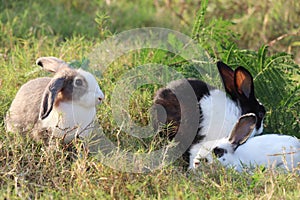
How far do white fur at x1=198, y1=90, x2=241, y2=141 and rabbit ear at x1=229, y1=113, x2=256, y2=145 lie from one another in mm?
312

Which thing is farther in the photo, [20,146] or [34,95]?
[34,95]

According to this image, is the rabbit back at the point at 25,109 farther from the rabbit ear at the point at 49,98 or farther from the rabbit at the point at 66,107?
the rabbit ear at the point at 49,98

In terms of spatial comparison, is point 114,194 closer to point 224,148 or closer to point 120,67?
point 224,148

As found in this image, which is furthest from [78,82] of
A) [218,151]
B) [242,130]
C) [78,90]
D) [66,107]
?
[242,130]

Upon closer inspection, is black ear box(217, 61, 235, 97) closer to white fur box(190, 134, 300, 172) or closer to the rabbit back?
white fur box(190, 134, 300, 172)

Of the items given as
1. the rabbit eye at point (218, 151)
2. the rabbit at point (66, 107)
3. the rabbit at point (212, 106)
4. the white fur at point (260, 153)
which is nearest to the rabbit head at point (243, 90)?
the rabbit at point (212, 106)

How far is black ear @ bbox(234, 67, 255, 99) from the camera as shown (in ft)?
15.0

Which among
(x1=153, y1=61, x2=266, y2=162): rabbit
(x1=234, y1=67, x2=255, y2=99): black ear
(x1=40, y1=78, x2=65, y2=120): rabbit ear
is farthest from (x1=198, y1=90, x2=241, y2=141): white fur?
(x1=40, y1=78, x2=65, y2=120): rabbit ear

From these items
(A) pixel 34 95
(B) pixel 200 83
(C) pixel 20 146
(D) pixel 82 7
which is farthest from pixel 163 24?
(C) pixel 20 146

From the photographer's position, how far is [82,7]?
7.00 meters

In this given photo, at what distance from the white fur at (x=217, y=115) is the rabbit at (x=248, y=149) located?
27 centimetres

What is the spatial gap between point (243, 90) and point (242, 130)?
533 millimetres

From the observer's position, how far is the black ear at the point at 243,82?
4578mm

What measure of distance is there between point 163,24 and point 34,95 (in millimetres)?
2925
